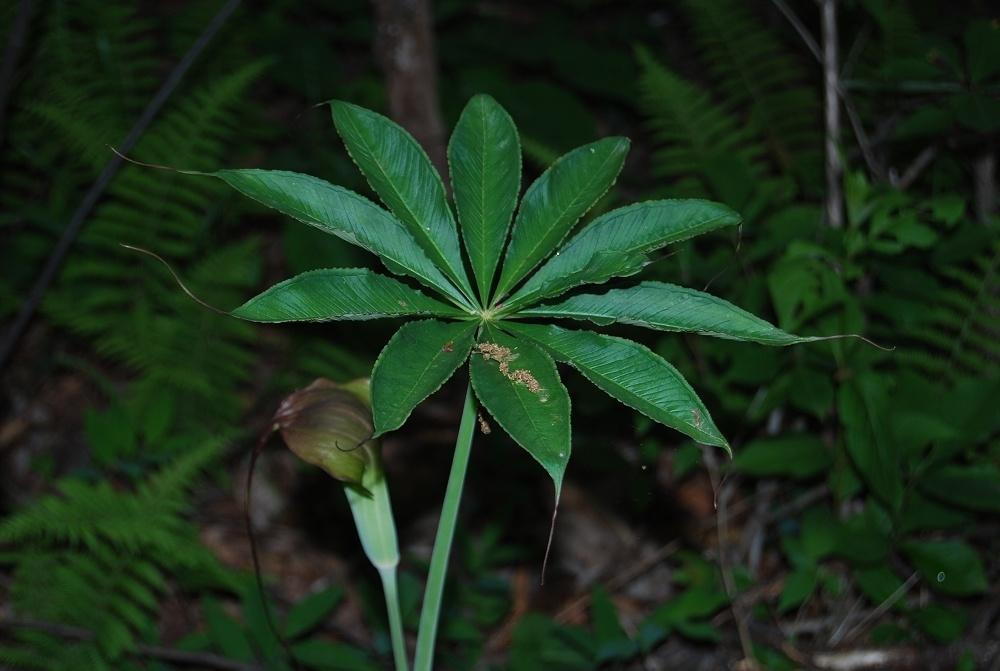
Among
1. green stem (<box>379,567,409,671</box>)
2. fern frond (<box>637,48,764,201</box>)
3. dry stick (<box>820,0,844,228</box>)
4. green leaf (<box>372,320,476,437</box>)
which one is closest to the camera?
green leaf (<box>372,320,476,437</box>)

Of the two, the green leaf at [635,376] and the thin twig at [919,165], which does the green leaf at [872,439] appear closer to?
the thin twig at [919,165]

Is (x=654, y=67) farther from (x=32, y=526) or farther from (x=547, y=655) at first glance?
(x=32, y=526)

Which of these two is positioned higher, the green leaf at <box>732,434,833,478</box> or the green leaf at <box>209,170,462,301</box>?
the green leaf at <box>209,170,462,301</box>

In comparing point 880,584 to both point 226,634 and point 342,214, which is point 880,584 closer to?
point 226,634

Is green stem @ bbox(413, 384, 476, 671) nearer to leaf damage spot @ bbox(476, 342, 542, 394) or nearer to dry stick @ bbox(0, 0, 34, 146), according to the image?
leaf damage spot @ bbox(476, 342, 542, 394)

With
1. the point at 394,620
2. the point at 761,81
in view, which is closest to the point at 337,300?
the point at 394,620

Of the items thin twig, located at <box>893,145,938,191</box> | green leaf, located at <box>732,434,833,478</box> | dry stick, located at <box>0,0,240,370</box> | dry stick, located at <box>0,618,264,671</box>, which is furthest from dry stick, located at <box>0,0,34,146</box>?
thin twig, located at <box>893,145,938,191</box>

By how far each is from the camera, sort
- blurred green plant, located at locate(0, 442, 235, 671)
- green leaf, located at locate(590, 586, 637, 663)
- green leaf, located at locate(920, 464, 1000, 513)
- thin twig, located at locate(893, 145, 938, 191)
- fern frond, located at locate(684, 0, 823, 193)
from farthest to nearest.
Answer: fern frond, located at locate(684, 0, 823, 193), thin twig, located at locate(893, 145, 938, 191), blurred green plant, located at locate(0, 442, 235, 671), green leaf, located at locate(590, 586, 637, 663), green leaf, located at locate(920, 464, 1000, 513)
